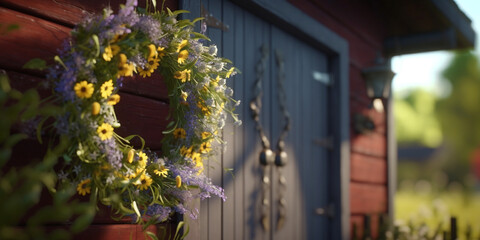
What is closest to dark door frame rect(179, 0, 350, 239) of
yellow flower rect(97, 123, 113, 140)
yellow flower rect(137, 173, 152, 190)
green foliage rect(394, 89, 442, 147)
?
yellow flower rect(137, 173, 152, 190)

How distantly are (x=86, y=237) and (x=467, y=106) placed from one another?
969 inches

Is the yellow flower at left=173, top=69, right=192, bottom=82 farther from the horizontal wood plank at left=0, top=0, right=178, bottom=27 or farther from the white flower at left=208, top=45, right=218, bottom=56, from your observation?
the horizontal wood plank at left=0, top=0, right=178, bottom=27

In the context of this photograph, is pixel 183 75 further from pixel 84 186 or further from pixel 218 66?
pixel 84 186

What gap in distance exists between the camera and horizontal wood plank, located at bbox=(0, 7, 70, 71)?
166 centimetres

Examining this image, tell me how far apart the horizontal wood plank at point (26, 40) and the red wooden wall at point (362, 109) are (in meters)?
2.49

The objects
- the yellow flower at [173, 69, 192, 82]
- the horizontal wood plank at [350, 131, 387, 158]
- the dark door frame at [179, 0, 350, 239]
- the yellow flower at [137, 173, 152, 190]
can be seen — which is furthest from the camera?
the horizontal wood plank at [350, 131, 387, 158]

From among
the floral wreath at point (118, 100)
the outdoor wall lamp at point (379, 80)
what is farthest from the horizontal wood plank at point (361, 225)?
the floral wreath at point (118, 100)

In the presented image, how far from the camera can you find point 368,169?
16.1ft

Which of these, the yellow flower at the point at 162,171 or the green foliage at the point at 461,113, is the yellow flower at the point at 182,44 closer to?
the yellow flower at the point at 162,171

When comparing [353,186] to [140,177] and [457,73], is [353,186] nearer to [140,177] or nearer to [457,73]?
[140,177]

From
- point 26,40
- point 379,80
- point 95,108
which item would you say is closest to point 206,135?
point 95,108

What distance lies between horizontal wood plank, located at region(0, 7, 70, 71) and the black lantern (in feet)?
10.00

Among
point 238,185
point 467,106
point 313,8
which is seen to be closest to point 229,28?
point 238,185

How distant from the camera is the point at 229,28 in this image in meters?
2.87
